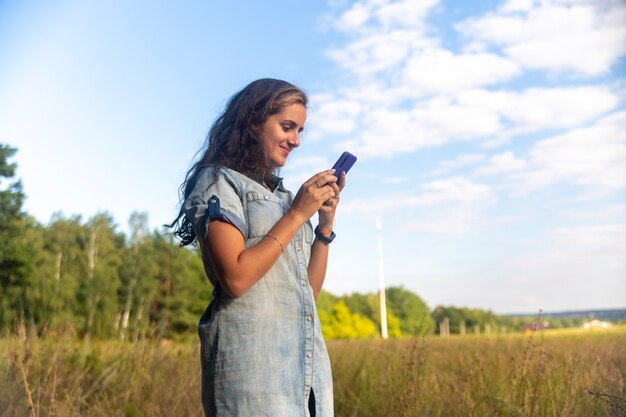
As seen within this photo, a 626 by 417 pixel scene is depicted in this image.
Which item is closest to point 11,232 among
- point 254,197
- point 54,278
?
point 54,278

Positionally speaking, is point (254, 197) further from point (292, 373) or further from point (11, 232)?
point (11, 232)

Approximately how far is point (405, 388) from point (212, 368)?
2.57m

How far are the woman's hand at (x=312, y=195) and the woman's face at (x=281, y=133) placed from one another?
7.0 inches

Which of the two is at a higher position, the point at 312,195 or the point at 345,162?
the point at 345,162

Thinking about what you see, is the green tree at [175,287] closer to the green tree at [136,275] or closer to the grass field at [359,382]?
the green tree at [136,275]

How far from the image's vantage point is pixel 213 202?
1.59 meters

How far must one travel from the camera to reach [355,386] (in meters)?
5.59

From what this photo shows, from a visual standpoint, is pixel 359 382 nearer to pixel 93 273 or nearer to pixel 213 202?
pixel 213 202

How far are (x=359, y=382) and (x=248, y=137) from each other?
4185 millimetres

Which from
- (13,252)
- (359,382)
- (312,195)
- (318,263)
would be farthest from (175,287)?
(312,195)

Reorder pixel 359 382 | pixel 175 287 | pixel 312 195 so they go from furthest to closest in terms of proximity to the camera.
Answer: pixel 175 287
pixel 359 382
pixel 312 195

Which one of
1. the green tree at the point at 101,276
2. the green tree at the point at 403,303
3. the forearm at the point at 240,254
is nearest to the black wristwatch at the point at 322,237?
the forearm at the point at 240,254

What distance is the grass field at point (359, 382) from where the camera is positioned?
346 centimetres

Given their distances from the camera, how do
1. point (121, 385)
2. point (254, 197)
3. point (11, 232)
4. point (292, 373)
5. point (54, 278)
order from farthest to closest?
point (54, 278) < point (11, 232) < point (121, 385) < point (254, 197) < point (292, 373)
